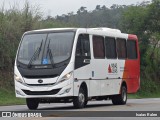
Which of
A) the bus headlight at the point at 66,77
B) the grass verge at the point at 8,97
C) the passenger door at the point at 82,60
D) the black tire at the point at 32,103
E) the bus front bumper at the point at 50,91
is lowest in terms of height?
the grass verge at the point at 8,97

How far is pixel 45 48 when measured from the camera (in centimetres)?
2200

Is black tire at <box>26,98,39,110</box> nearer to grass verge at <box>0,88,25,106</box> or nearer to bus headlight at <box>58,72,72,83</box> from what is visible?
bus headlight at <box>58,72,72,83</box>

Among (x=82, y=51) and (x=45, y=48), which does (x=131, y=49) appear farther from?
(x=45, y=48)

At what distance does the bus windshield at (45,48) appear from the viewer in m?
21.6

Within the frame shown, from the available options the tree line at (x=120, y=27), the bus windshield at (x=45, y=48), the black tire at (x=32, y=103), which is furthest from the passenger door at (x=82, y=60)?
the tree line at (x=120, y=27)

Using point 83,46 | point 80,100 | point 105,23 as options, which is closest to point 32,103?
point 80,100

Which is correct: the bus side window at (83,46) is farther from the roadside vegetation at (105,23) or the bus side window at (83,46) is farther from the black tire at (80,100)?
the roadside vegetation at (105,23)

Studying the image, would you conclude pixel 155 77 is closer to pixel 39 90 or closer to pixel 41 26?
pixel 41 26

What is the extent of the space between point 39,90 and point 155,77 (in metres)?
39.3

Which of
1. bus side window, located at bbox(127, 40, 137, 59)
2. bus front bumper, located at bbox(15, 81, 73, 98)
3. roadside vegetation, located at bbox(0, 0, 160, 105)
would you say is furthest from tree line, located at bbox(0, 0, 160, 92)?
bus front bumper, located at bbox(15, 81, 73, 98)

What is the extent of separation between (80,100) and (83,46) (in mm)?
2228

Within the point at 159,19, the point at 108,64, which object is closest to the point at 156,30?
the point at 159,19

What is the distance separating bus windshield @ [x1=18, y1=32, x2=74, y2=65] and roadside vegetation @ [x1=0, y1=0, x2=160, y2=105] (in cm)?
800

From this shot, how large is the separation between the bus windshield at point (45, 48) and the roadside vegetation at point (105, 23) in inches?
315
